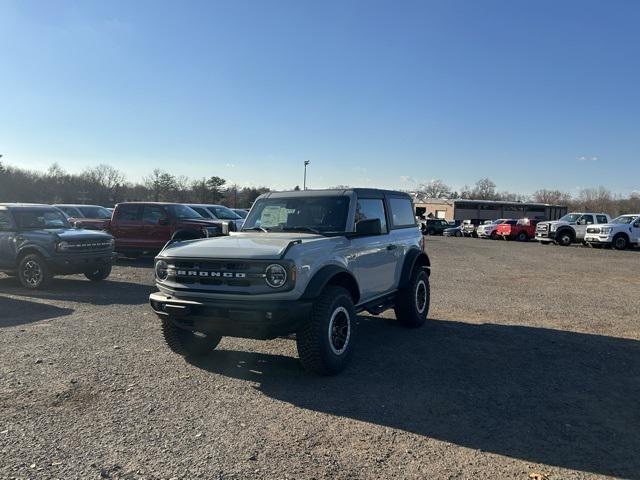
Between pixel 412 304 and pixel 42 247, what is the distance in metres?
8.19

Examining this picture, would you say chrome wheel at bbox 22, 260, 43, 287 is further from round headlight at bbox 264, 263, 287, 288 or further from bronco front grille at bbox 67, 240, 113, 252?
round headlight at bbox 264, 263, 287, 288

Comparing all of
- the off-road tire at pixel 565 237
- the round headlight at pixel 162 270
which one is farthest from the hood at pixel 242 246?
the off-road tire at pixel 565 237

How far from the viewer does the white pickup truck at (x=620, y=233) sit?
27.5 metres

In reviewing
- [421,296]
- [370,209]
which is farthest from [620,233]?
[370,209]

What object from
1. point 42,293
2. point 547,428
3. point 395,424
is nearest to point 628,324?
point 547,428

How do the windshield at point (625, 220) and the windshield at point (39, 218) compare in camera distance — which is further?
the windshield at point (625, 220)

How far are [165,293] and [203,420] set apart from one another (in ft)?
5.74

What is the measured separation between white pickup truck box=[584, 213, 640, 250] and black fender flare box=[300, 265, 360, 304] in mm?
26665

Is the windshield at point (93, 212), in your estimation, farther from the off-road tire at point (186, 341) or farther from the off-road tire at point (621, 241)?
the off-road tire at point (621, 241)

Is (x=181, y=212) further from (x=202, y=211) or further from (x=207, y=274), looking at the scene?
(x=207, y=274)

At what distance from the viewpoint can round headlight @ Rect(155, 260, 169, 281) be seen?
5.55m

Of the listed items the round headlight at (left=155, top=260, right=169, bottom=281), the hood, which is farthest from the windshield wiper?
the round headlight at (left=155, top=260, right=169, bottom=281)

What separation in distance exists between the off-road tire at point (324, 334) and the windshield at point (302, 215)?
3.31 feet

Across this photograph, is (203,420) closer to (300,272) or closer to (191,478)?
(191,478)
